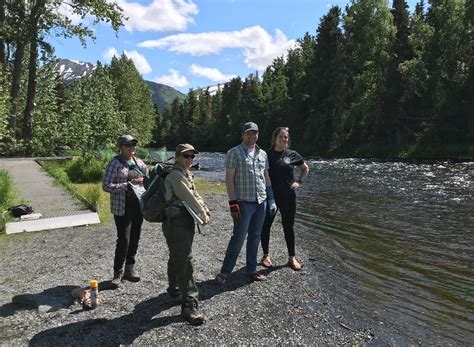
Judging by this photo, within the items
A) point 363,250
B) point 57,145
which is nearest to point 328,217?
point 363,250

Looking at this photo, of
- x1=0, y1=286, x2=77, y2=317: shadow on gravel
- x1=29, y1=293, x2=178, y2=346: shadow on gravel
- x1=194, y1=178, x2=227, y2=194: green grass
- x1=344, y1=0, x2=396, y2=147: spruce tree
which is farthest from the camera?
x1=344, y1=0, x2=396, y2=147: spruce tree

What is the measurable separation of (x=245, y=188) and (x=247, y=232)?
832 mm

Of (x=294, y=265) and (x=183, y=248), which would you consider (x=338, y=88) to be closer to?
(x=294, y=265)

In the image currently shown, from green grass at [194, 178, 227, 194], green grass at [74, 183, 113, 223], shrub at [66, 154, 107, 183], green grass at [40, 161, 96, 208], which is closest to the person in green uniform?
green grass at [74, 183, 113, 223]

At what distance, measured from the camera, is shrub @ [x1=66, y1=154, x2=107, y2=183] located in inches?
774

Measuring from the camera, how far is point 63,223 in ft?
36.0

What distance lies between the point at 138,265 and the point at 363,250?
5024mm

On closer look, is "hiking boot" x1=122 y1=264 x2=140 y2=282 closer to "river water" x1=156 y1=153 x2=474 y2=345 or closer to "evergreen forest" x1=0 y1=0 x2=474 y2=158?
"river water" x1=156 y1=153 x2=474 y2=345

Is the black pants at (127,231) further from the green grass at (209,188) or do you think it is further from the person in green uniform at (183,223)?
the green grass at (209,188)

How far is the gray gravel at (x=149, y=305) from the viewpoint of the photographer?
518 centimetres

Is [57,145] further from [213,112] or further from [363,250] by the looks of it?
[213,112]

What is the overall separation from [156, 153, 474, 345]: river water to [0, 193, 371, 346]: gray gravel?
1.69 feet

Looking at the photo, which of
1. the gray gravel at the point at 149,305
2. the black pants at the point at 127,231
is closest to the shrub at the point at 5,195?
the gray gravel at the point at 149,305

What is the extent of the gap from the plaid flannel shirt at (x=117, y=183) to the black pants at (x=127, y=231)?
0.09 m
